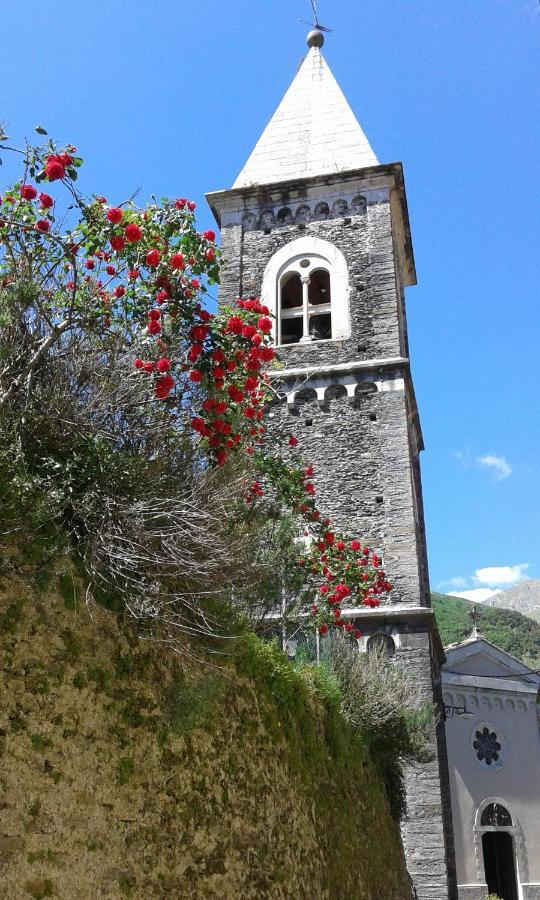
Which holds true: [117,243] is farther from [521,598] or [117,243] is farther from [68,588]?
[521,598]

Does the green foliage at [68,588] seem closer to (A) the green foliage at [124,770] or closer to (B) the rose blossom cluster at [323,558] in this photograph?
(A) the green foliage at [124,770]

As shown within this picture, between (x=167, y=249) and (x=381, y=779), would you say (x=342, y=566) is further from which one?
(x=167, y=249)

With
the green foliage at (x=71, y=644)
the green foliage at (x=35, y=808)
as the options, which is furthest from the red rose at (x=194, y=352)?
the green foliage at (x=35, y=808)

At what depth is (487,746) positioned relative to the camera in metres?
19.2

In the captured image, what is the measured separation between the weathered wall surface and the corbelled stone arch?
10653 millimetres

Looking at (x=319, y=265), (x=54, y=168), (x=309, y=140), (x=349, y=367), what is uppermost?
(x=309, y=140)

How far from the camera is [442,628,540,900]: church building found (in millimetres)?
17656

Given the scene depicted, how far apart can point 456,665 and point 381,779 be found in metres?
12.1

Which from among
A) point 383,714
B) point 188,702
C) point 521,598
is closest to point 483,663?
point 383,714

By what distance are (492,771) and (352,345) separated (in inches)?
427

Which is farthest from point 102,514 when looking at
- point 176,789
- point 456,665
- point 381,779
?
point 456,665

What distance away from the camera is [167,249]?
16.2ft

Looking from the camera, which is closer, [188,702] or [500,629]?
[188,702]

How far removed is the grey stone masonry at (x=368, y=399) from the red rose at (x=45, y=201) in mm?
6049
